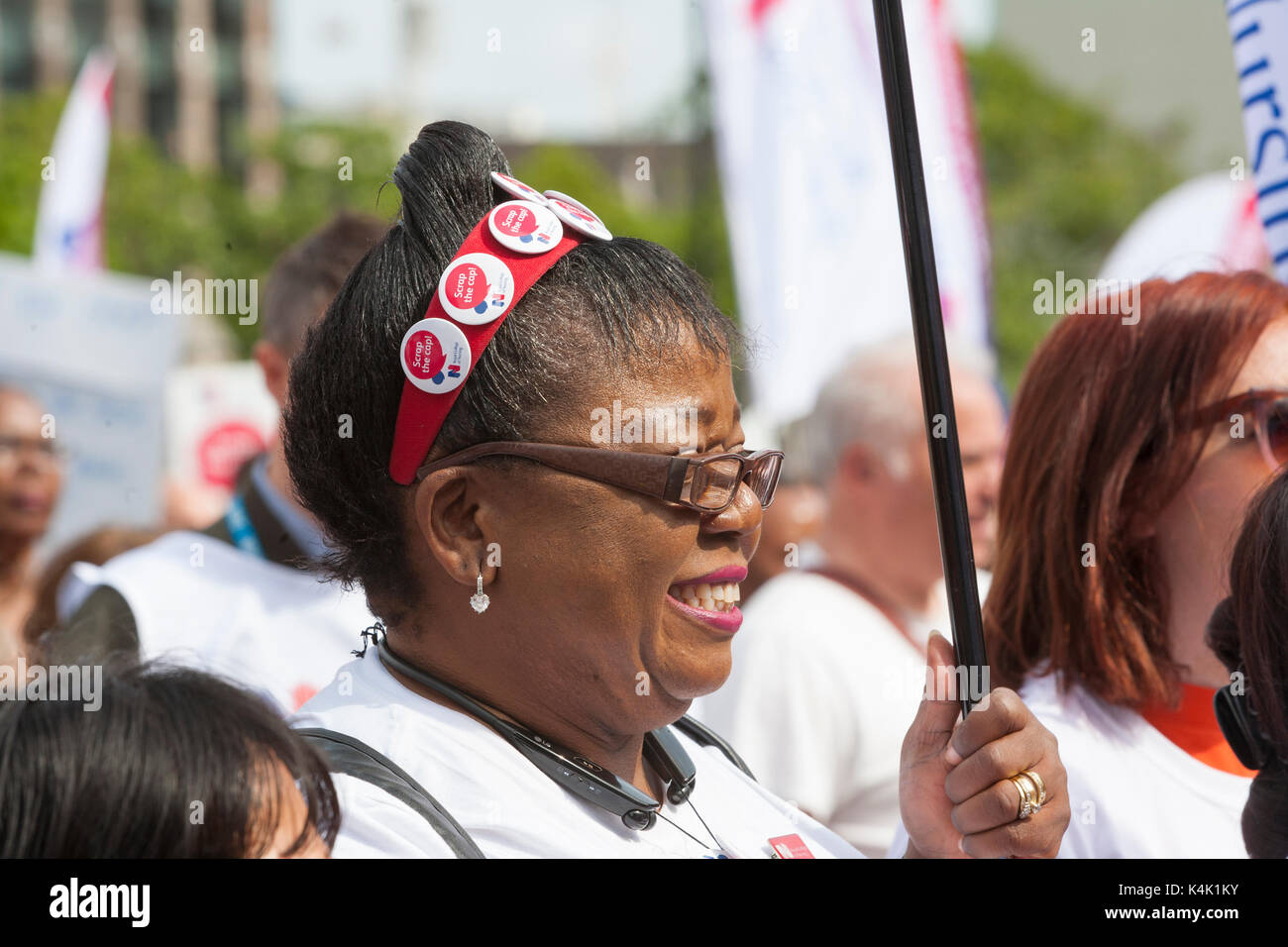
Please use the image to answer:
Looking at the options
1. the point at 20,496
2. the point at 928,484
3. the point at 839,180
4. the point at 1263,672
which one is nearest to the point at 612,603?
the point at 1263,672

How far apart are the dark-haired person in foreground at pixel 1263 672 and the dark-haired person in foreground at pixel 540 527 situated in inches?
17.8

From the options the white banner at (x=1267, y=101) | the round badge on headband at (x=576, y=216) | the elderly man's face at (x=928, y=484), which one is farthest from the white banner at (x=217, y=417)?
the round badge on headband at (x=576, y=216)

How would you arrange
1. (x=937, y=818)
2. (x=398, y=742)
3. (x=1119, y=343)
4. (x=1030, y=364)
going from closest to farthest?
(x=398, y=742) → (x=937, y=818) → (x=1119, y=343) → (x=1030, y=364)

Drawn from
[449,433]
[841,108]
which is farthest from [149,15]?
[449,433]

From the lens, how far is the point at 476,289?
63.9 inches

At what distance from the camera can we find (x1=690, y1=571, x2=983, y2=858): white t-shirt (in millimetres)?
3209

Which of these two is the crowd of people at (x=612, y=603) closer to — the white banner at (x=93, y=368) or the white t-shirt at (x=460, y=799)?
the white t-shirt at (x=460, y=799)

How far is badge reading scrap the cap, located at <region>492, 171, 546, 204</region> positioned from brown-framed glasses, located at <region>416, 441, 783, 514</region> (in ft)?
1.05

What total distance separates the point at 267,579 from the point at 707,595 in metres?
1.90

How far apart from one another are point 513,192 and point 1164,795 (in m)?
1.38

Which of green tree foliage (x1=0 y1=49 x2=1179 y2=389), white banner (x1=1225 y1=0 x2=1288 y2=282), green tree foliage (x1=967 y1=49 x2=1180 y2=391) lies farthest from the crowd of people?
green tree foliage (x1=967 y1=49 x2=1180 y2=391)

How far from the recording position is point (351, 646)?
3.24m

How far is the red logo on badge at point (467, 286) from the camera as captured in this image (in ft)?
5.30
